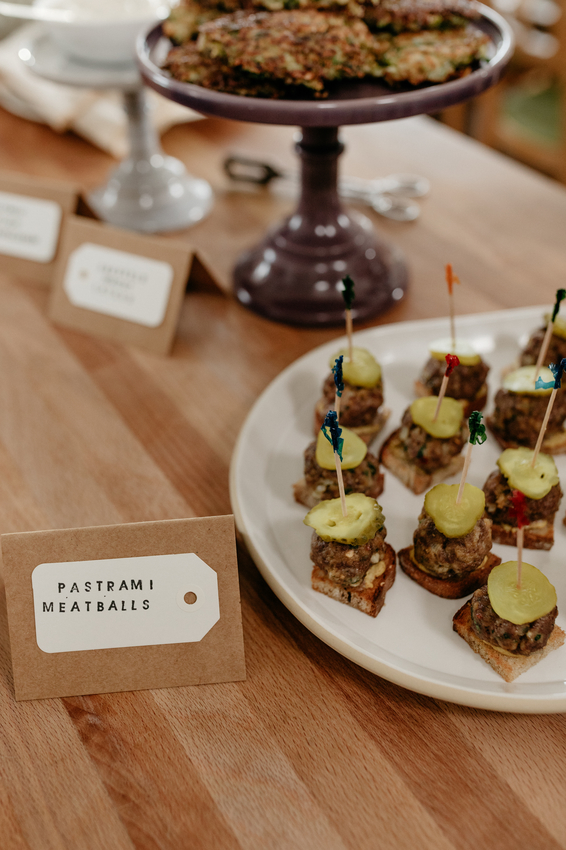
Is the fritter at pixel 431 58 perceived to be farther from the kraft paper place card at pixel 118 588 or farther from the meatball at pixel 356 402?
the kraft paper place card at pixel 118 588

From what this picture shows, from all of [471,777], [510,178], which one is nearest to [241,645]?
[471,777]

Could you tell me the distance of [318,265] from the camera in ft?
4.77

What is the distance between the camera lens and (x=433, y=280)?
1.61 meters

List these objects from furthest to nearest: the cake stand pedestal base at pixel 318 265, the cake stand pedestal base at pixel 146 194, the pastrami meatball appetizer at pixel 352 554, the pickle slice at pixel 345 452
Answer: the cake stand pedestal base at pixel 146 194
the cake stand pedestal base at pixel 318 265
the pickle slice at pixel 345 452
the pastrami meatball appetizer at pixel 352 554

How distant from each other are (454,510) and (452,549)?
49mm

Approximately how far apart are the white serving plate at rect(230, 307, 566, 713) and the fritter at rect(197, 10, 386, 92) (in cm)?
44

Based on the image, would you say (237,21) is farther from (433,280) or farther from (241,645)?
(241,645)

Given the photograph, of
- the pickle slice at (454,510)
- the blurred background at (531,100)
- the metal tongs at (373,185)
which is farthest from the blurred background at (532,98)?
the pickle slice at (454,510)

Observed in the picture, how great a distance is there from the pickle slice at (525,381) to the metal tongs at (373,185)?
0.78m

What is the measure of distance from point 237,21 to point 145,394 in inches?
26.2

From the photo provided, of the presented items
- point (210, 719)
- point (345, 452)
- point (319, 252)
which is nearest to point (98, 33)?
point (319, 252)

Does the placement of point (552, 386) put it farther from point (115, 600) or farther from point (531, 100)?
point (531, 100)

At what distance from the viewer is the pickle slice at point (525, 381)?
111 cm

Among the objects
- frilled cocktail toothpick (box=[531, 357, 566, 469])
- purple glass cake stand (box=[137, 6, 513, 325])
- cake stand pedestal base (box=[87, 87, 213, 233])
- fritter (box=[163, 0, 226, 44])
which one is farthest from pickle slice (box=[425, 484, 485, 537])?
cake stand pedestal base (box=[87, 87, 213, 233])
